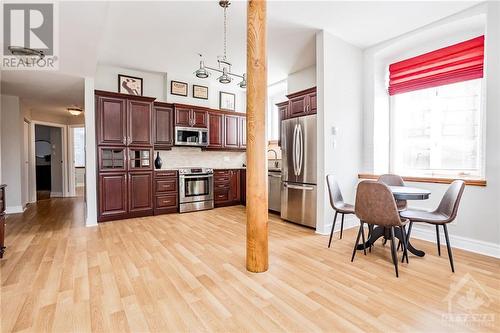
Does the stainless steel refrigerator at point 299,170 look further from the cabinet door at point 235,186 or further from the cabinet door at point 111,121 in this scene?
the cabinet door at point 111,121

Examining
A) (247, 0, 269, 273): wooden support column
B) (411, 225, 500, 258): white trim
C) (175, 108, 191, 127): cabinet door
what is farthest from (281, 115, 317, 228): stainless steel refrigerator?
(175, 108, 191, 127): cabinet door

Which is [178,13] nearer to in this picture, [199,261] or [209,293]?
[199,261]

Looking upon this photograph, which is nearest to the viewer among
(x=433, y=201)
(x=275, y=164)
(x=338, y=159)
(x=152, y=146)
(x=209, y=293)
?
(x=209, y=293)

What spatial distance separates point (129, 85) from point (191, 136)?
1.61 m

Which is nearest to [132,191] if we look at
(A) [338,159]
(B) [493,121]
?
(A) [338,159]

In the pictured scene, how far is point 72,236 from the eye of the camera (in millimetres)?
3391

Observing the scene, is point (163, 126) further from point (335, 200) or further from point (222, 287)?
point (222, 287)

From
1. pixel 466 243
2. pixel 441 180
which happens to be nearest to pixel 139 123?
pixel 441 180

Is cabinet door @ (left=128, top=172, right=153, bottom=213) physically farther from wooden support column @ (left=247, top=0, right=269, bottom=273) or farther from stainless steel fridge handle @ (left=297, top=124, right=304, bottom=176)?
wooden support column @ (left=247, top=0, right=269, bottom=273)

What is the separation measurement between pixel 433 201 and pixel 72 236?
16.7 ft

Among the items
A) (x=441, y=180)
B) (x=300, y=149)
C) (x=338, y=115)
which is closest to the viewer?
(x=441, y=180)

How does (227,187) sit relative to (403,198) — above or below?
below
